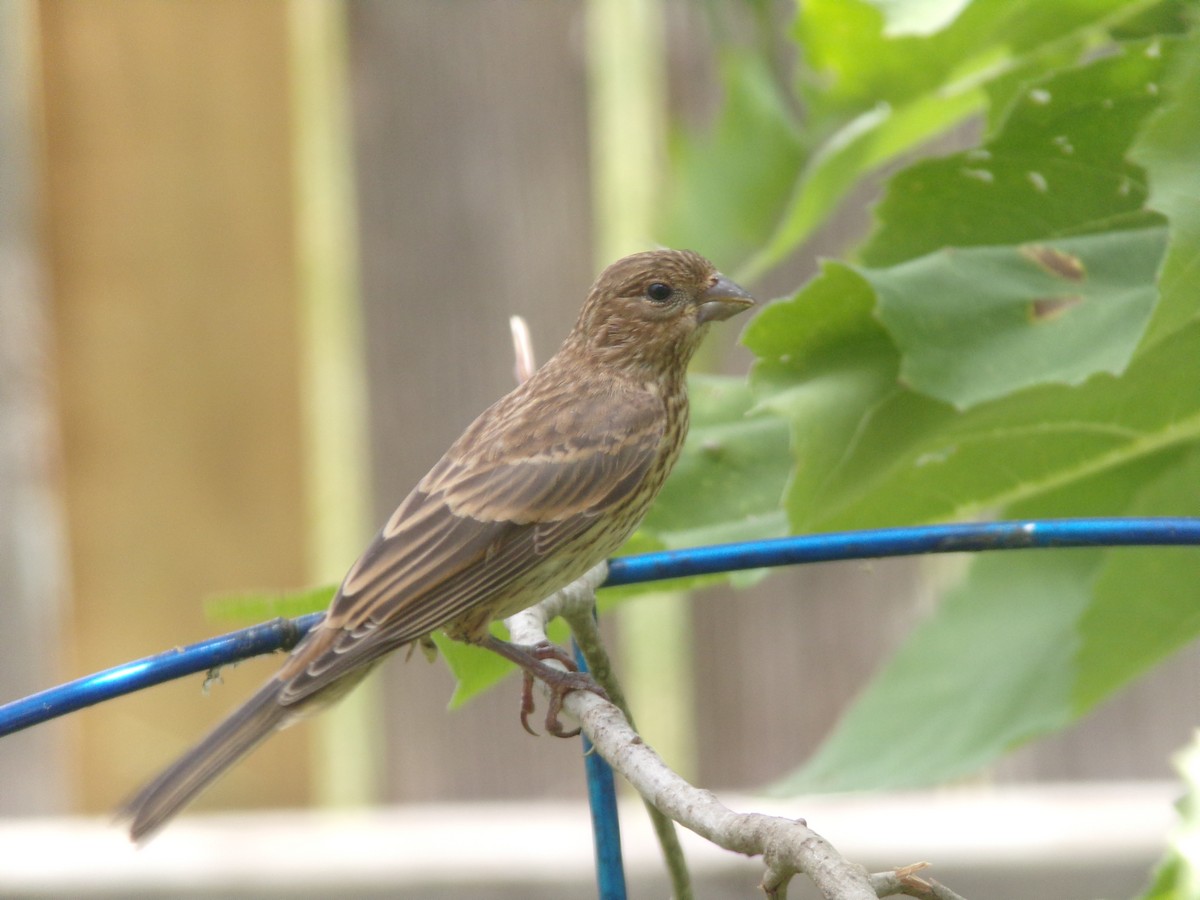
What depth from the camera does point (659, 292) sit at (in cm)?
358

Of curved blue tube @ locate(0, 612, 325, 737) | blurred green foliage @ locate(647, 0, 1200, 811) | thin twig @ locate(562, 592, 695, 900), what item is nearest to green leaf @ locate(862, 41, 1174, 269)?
blurred green foliage @ locate(647, 0, 1200, 811)

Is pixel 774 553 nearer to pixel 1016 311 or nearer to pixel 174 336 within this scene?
pixel 1016 311

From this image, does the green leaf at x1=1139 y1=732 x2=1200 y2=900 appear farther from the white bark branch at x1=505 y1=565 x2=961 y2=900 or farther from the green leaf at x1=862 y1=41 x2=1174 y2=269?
the green leaf at x1=862 y1=41 x2=1174 y2=269

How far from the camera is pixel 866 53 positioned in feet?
8.83

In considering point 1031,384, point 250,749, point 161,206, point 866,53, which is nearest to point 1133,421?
point 1031,384

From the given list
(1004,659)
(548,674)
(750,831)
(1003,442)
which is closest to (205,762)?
(548,674)

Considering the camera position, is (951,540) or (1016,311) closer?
(951,540)

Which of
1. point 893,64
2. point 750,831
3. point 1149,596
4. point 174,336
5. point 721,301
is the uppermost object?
point 174,336

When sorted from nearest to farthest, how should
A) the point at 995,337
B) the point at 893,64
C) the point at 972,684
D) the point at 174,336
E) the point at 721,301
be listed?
the point at 995,337
the point at 893,64
the point at 972,684
the point at 721,301
the point at 174,336

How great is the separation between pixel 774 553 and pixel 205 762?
3.31ft

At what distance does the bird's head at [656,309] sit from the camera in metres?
3.50

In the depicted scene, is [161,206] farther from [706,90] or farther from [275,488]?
[706,90]

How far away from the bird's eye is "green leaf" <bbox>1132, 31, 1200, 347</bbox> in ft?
5.28

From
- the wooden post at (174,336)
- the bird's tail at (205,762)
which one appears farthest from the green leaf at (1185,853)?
the wooden post at (174,336)
